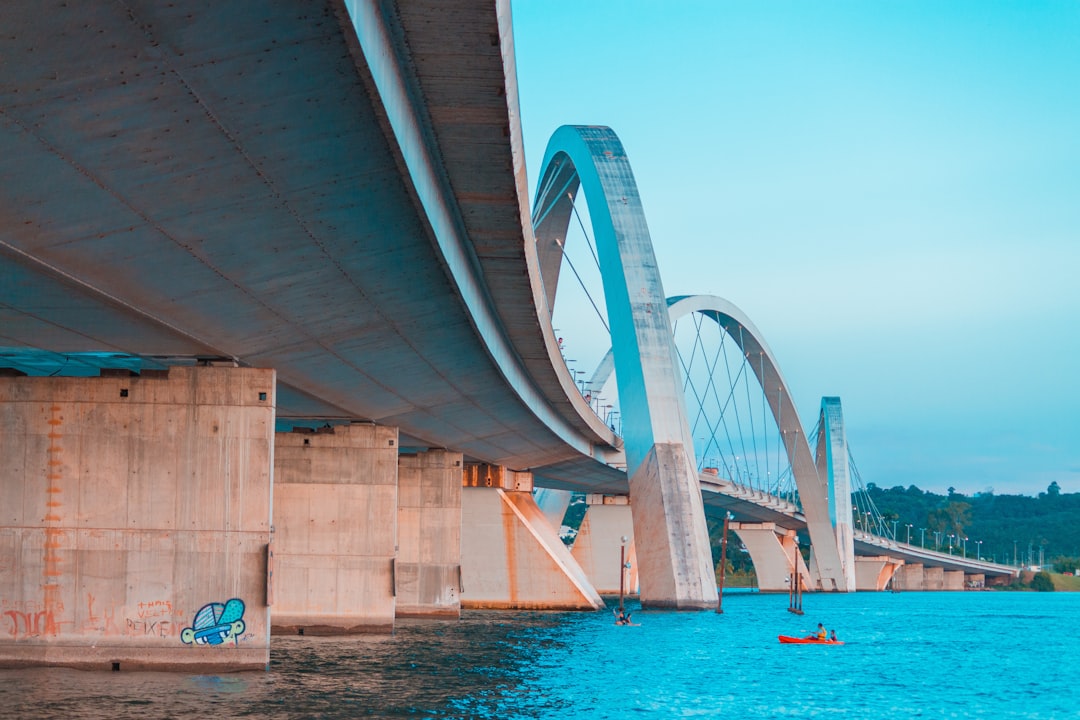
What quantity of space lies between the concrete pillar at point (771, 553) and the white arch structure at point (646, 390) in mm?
78775

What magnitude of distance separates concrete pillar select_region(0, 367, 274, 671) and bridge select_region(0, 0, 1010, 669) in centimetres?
5

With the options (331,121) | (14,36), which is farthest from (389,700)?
(14,36)

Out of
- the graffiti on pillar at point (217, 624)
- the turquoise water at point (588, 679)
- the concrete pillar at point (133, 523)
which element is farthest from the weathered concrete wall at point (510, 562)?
the graffiti on pillar at point (217, 624)

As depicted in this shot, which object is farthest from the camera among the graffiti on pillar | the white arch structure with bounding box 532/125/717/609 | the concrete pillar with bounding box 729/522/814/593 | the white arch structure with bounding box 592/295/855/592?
the concrete pillar with bounding box 729/522/814/593

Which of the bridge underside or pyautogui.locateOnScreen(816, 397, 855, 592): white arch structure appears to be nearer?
the bridge underside

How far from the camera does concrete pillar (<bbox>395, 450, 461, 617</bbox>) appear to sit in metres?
63.5

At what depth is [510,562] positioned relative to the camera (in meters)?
73.8

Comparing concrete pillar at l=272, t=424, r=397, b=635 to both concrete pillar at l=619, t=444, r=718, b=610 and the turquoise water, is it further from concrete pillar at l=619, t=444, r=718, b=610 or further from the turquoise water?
concrete pillar at l=619, t=444, r=718, b=610

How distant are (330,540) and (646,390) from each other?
68.4 ft

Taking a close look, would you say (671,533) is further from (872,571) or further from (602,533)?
(872,571)

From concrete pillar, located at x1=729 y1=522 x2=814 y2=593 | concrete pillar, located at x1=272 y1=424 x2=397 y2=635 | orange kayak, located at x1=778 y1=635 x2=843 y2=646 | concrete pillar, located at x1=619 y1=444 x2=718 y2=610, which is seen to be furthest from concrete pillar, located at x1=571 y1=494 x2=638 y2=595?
concrete pillar, located at x1=272 y1=424 x2=397 y2=635

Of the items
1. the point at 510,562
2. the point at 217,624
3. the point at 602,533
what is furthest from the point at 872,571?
the point at 217,624

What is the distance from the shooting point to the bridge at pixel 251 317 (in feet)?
47.5

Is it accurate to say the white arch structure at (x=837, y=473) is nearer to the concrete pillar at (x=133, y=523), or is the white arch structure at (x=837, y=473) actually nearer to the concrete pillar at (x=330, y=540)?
the concrete pillar at (x=330, y=540)
